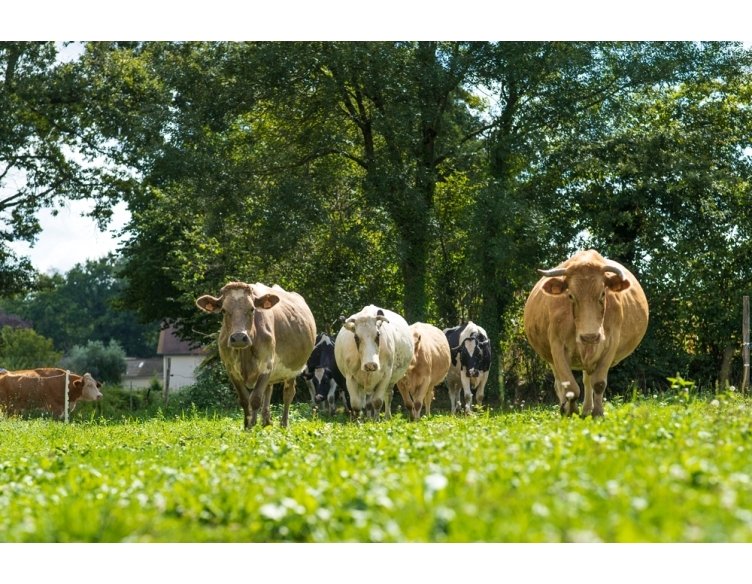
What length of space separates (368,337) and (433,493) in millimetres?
12509

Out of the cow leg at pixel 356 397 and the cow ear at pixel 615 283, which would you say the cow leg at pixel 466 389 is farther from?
the cow ear at pixel 615 283

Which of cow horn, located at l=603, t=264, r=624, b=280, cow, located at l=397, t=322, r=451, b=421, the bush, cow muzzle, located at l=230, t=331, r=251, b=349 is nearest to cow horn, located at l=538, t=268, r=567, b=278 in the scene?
cow horn, located at l=603, t=264, r=624, b=280

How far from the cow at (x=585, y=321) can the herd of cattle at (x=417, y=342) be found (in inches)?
0.5

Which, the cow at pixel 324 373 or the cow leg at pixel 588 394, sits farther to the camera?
the cow at pixel 324 373

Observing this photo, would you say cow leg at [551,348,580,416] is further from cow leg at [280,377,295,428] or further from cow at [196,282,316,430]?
cow leg at [280,377,295,428]

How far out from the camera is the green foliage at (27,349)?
195 ft

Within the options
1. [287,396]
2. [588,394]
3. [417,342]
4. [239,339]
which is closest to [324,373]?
[417,342]

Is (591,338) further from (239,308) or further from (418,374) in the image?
(418,374)

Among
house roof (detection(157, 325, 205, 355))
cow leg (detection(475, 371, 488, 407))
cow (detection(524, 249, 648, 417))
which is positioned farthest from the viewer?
house roof (detection(157, 325, 205, 355))

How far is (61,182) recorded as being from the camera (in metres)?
39.1

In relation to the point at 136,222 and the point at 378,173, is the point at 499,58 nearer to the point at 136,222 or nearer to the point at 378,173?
the point at 378,173

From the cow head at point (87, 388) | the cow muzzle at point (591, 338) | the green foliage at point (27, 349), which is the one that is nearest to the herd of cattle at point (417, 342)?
the cow muzzle at point (591, 338)

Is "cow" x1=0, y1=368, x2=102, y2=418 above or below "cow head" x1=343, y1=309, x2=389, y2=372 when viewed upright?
below

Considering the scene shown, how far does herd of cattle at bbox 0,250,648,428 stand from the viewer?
1312 cm
